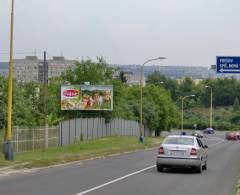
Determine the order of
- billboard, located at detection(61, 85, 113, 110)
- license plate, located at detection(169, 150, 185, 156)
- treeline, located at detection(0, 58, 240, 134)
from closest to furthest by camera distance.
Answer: license plate, located at detection(169, 150, 185, 156)
treeline, located at detection(0, 58, 240, 134)
billboard, located at detection(61, 85, 113, 110)

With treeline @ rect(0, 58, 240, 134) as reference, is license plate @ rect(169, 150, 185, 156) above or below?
below

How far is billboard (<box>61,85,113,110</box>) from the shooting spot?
6250cm

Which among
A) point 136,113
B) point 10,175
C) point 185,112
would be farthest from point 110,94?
point 185,112

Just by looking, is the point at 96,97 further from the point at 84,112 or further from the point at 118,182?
the point at 118,182

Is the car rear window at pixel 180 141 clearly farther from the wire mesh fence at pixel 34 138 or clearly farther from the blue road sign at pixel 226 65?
the blue road sign at pixel 226 65

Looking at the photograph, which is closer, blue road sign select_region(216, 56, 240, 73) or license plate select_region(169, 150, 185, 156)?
license plate select_region(169, 150, 185, 156)

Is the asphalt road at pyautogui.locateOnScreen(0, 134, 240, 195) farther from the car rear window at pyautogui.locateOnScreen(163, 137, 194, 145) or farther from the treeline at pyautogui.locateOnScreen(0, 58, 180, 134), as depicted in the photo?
the treeline at pyautogui.locateOnScreen(0, 58, 180, 134)

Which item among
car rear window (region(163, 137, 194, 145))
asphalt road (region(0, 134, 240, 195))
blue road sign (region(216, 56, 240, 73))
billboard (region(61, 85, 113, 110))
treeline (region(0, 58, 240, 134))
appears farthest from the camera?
billboard (region(61, 85, 113, 110))

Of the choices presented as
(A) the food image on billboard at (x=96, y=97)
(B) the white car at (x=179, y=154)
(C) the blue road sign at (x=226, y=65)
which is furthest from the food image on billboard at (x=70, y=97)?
(B) the white car at (x=179, y=154)

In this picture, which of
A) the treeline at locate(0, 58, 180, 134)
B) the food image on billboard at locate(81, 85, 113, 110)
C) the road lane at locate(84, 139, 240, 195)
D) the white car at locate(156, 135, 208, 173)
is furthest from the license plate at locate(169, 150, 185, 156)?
the food image on billboard at locate(81, 85, 113, 110)

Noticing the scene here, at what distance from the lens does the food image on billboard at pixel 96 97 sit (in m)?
62.8

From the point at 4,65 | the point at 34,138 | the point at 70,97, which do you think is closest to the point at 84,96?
the point at 70,97

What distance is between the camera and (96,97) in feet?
208

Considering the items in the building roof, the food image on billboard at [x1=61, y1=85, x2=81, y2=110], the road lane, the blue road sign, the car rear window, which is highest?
the building roof
